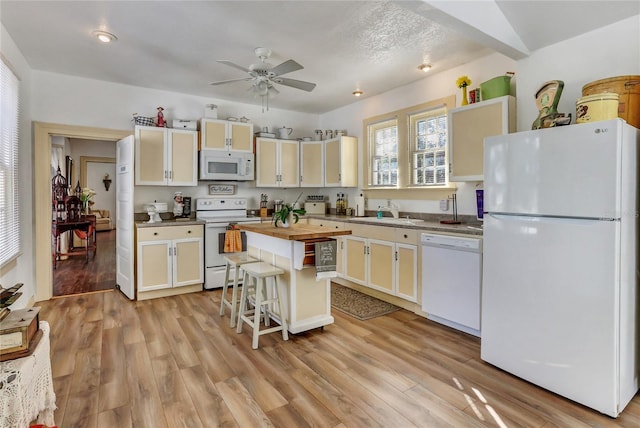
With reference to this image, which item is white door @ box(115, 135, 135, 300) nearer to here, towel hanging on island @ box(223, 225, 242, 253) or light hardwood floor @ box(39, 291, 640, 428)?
light hardwood floor @ box(39, 291, 640, 428)

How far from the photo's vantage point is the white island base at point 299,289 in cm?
288

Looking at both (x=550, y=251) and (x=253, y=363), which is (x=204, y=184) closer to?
(x=253, y=363)

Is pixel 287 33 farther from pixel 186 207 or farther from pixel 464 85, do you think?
pixel 186 207

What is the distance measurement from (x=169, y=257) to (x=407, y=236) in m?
2.88

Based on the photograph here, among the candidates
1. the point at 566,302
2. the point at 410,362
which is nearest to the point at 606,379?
the point at 566,302

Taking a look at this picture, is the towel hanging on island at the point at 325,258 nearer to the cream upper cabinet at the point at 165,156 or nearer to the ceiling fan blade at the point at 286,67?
the ceiling fan blade at the point at 286,67

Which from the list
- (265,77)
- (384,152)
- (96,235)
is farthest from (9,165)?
(96,235)

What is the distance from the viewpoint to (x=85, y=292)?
167 inches

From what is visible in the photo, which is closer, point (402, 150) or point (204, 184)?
A: point (402, 150)

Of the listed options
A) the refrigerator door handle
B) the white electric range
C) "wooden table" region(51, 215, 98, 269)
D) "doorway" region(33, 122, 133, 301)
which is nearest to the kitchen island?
the refrigerator door handle

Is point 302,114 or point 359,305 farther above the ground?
point 302,114

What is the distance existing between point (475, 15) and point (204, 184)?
12.9ft

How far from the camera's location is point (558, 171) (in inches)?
79.9

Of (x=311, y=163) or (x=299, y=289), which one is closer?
(x=299, y=289)
